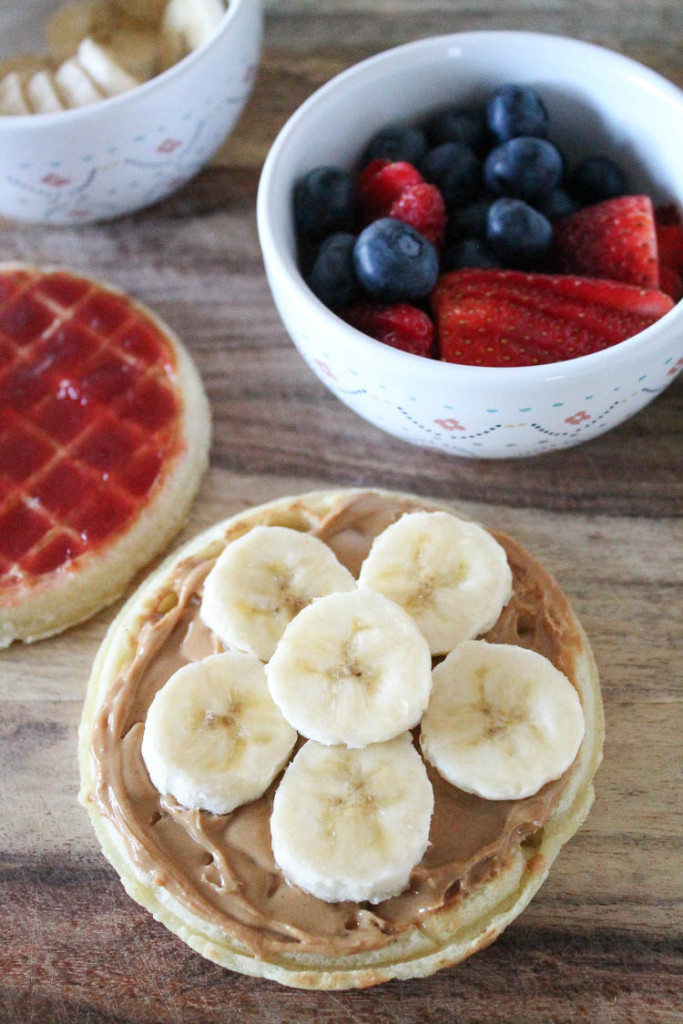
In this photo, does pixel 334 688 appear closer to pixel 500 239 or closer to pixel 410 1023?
pixel 410 1023

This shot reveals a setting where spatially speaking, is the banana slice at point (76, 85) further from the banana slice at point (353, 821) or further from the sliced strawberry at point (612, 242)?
the banana slice at point (353, 821)

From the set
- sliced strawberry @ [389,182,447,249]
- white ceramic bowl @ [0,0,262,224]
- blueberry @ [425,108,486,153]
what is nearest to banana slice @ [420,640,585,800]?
sliced strawberry @ [389,182,447,249]

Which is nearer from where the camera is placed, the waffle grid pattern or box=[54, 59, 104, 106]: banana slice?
the waffle grid pattern

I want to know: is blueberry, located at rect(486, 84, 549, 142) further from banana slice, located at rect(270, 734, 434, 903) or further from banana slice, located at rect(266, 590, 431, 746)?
banana slice, located at rect(270, 734, 434, 903)

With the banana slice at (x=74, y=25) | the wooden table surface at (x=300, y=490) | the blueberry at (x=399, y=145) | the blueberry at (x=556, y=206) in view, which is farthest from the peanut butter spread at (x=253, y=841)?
the banana slice at (x=74, y=25)

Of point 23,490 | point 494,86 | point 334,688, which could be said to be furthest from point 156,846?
point 494,86

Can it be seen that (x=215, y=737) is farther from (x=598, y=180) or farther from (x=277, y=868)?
(x=598, y=180)
